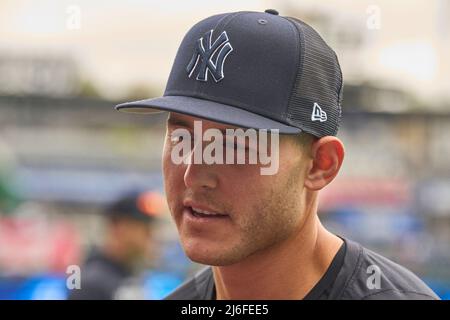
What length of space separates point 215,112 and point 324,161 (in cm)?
32

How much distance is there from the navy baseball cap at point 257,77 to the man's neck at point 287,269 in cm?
30

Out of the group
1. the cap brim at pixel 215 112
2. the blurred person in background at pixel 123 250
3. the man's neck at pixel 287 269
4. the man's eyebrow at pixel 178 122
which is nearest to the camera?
the cap brim at pixel 215 112

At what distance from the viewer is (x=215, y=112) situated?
187cm

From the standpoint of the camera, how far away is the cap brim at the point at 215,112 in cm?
185

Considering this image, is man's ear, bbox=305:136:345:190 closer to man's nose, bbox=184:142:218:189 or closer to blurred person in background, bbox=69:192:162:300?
man's nose, bbox=184:142:218:189

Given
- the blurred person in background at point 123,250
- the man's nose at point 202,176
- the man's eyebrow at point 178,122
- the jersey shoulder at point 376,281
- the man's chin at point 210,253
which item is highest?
the man's eyebrow at point 178,122

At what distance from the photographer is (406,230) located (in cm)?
2338

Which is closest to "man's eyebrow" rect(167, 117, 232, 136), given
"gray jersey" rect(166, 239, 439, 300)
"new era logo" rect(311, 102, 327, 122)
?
"new era logo" rect(311, 102, 327, 122)

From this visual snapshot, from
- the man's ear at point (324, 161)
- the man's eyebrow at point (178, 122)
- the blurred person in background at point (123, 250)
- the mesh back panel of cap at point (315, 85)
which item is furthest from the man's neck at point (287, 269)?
the blurred person in background at point (123, 250)

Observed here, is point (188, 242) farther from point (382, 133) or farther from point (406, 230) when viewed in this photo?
point (382, 133)

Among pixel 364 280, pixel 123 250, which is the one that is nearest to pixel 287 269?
pixel 364 280

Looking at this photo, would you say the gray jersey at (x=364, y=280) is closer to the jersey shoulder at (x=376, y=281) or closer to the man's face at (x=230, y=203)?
the jersey shoulder at (x=376, y=281)

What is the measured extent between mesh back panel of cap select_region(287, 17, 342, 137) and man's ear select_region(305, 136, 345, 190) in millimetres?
28
